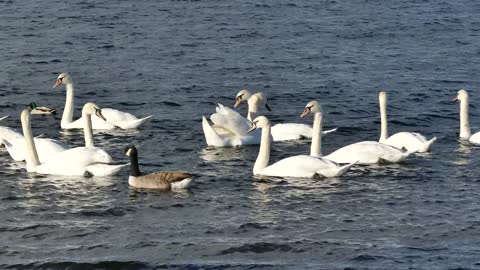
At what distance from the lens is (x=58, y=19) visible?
3794 centimetres

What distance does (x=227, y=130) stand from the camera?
24.1 metres

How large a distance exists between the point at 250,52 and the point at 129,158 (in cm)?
1178

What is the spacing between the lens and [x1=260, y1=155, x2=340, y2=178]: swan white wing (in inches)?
824

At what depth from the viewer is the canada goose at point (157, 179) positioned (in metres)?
20.2

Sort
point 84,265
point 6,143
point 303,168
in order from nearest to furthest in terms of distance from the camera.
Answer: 1. point 84,265
2. point 303,168
3. point 6,143

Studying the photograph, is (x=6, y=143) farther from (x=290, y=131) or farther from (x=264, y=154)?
(x=290, y=131)

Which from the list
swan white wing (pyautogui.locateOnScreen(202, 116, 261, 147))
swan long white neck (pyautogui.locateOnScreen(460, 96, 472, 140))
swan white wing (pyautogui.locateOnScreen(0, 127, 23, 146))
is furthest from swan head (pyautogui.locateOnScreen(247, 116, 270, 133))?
swan white wing (pyautogui.locateOnScreen(0, 127, 23, 146))

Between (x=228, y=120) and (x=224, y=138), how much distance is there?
0.42m

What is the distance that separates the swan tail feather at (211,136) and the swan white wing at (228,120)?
21 centimetres

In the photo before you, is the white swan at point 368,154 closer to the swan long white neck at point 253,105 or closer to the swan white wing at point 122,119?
the swan long white neck at point 253,105

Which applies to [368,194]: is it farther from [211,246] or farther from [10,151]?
[10,151]

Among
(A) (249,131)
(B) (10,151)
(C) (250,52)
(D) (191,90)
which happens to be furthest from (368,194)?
(C) (250,52)

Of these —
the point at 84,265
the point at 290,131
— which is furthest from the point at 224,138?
the point at 84,265

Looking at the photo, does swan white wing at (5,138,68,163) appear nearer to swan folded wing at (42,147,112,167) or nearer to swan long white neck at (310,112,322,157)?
swan folded wing at (42,147,112,167)
